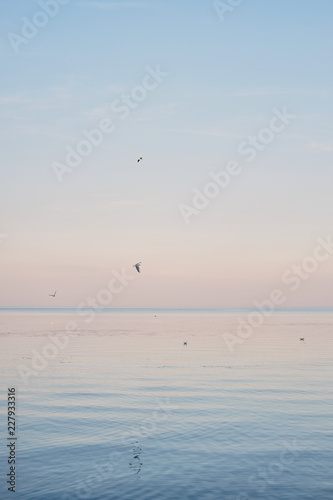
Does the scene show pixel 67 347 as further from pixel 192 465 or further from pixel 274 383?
pixel 192 465

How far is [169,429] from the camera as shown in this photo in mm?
38031

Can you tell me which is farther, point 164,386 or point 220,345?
point 220,345

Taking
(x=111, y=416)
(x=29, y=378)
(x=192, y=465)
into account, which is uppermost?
(x=29, y=378)

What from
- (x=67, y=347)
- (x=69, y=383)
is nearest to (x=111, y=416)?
(x=69, y=383)

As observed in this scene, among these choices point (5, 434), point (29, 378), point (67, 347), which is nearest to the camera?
point (5, 434)

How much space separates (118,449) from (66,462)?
3942mm

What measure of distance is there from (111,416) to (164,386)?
13.3m

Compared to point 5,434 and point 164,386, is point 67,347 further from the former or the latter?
point 5,434

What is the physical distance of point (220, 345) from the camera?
99062mm

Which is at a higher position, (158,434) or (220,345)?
(220,345)

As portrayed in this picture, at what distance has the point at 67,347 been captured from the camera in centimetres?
9312

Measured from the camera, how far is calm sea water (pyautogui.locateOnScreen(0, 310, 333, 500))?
2702 centimetres

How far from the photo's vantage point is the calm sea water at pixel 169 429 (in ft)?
88.6

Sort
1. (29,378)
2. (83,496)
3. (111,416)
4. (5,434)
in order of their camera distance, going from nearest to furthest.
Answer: (83,496), (5,434), (111,416), (29,378)
